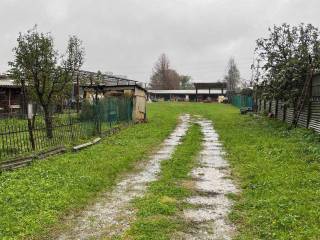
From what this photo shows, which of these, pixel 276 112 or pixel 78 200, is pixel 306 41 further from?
pixel 78 200

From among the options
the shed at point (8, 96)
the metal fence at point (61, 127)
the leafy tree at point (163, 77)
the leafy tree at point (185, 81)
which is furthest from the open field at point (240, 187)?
the leafy tree at point (185, 81)

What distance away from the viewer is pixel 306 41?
23.1 meters

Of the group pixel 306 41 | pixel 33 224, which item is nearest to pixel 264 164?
pixel 33 224

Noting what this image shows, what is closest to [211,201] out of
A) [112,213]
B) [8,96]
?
[112,213]

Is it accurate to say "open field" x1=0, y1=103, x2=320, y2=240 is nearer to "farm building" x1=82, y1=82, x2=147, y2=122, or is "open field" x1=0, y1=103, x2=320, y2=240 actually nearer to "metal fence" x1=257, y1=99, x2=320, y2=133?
"metal fence" x1=257, y1=99, x2=320, y2=133

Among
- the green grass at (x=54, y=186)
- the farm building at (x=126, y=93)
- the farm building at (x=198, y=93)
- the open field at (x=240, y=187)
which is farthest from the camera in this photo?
the farm building at (x=198, y=93)

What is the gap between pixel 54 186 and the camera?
8.57 m

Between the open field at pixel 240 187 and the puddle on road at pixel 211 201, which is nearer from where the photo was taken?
the puddle on road at pixel 211 201

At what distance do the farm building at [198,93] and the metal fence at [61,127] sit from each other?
66680 millimetres

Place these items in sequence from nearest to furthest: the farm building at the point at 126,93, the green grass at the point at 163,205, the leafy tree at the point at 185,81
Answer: the green grass at the point at 163,205 < the farm building at the point at 126,93 < the leafy tree at the point at 185,81

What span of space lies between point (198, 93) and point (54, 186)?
294 ft

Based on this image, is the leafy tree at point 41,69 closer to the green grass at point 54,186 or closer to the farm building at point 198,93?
the green grass at point 54,186

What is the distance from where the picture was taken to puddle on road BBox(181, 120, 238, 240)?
20.4 ft

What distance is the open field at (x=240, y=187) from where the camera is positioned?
20.9ft
